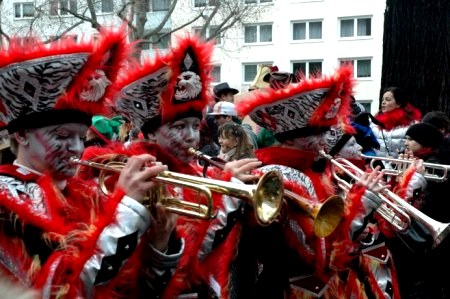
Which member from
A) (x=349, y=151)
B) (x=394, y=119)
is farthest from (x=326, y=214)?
(x=394, y=119)

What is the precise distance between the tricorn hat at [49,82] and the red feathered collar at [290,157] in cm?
160

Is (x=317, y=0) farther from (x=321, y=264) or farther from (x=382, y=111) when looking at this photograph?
(x=321, y=264)

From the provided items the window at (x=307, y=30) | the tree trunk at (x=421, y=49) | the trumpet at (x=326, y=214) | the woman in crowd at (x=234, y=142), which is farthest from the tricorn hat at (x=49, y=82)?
the window at (x=307, y=30)

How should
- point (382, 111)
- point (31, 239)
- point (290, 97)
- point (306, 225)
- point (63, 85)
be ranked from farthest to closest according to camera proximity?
point (382, 111)
point (290, 97)
point (306, 225)
point (63, 85)
point (31, 239)

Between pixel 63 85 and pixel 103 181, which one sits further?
pixel 103 181

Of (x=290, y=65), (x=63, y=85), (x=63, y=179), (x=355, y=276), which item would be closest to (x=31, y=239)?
(x=63, y=179)

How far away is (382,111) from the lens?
311 inches

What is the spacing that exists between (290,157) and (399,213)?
0.86 m

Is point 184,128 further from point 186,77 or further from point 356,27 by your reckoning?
point 356,27

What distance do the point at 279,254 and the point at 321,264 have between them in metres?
0.25

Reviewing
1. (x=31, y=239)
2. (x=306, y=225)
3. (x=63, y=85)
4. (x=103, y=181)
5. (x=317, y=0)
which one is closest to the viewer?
(x=31, y=239)

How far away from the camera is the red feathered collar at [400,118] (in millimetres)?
7613

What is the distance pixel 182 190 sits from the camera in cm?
357

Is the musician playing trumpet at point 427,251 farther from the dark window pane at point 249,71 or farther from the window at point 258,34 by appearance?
the window at point 258,34
